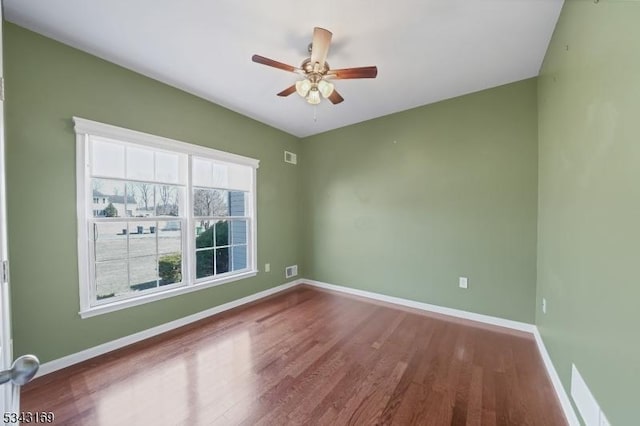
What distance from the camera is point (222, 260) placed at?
3.39m

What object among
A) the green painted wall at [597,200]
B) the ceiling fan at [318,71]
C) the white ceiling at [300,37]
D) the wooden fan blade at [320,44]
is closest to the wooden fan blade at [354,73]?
the ceiling fan at [318,71]

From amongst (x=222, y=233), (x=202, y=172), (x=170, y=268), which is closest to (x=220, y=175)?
(x=202, y=172)

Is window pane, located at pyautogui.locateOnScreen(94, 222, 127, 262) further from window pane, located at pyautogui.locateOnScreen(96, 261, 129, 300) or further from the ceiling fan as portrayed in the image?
the ceiling fan

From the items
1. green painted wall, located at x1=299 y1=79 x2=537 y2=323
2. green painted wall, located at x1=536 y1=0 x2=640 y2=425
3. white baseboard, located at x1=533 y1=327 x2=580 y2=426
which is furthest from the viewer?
green painted wall, located at x1=299 y1=79 x2=537 y2=323

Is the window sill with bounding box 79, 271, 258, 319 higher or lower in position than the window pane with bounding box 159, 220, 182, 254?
lower

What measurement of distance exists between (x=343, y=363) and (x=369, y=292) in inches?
67.2

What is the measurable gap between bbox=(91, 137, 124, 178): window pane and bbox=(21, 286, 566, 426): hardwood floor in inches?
66.6

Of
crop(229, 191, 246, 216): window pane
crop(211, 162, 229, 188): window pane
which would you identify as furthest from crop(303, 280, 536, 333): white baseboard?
crop(211, 162, 229, 188): window pane

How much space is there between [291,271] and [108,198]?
2.75 m

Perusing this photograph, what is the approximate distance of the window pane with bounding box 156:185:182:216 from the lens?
9.06 ft

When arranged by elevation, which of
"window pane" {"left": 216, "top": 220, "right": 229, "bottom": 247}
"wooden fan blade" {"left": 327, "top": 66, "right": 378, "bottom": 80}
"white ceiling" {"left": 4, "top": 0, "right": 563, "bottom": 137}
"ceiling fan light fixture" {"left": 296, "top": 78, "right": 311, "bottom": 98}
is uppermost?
"white ceiling" {"left": 4, "top": 0, "right": 563, "bottom": 137}

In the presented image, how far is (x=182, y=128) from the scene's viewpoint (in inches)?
113

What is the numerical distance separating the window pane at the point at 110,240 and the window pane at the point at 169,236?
0.29m

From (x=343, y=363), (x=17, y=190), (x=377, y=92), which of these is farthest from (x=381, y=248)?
(x=17, y=190)
